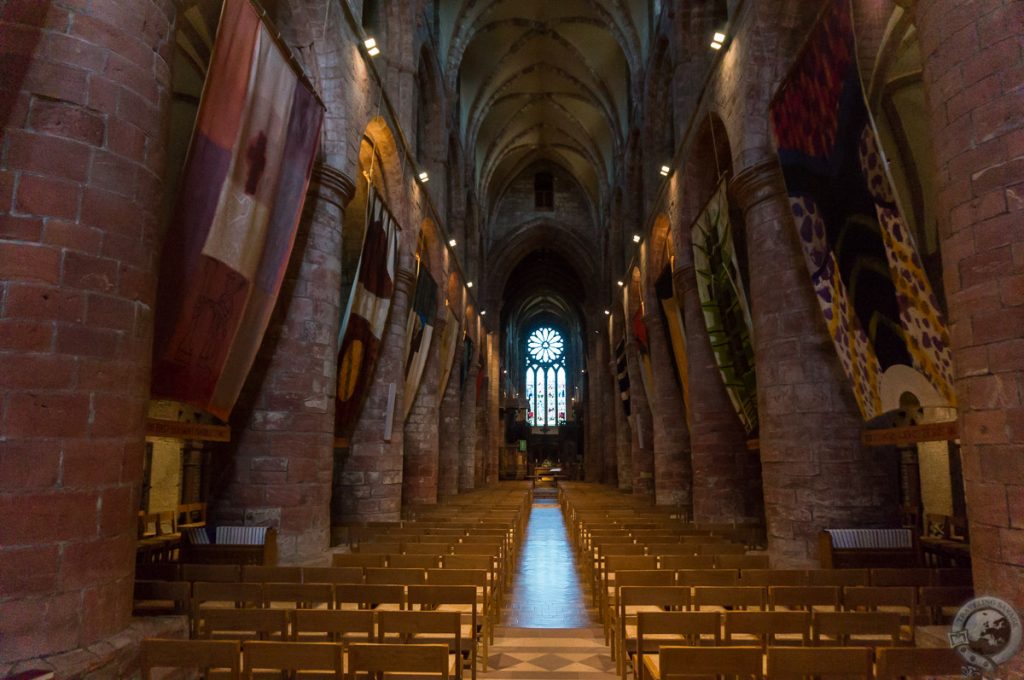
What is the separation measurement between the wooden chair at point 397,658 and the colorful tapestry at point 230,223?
3.98 meters

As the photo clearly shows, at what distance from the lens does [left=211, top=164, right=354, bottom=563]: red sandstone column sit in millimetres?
8141

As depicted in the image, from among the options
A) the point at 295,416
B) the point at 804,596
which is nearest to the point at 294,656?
the point at 804,596

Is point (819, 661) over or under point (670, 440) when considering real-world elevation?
under

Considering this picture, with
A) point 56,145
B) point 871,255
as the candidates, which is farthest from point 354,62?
point 871,255

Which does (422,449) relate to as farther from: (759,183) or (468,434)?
(759,183)

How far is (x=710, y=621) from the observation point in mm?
3844

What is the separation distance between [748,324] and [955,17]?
19.1ft

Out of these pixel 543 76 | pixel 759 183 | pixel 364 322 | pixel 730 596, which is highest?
pixel 543 76

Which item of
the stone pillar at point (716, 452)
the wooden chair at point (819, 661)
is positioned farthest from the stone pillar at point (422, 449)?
the wooden chair at point (819, 661)

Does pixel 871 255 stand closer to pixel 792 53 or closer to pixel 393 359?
pixel 792 53

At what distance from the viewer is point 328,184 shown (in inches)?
369

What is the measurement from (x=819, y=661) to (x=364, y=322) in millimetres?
9177

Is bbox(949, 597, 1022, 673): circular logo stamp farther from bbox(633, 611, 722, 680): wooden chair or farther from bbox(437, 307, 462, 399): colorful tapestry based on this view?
bbox(437, 307, 462, 399): colorful tapestry

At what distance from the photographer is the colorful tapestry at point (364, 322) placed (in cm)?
1098
